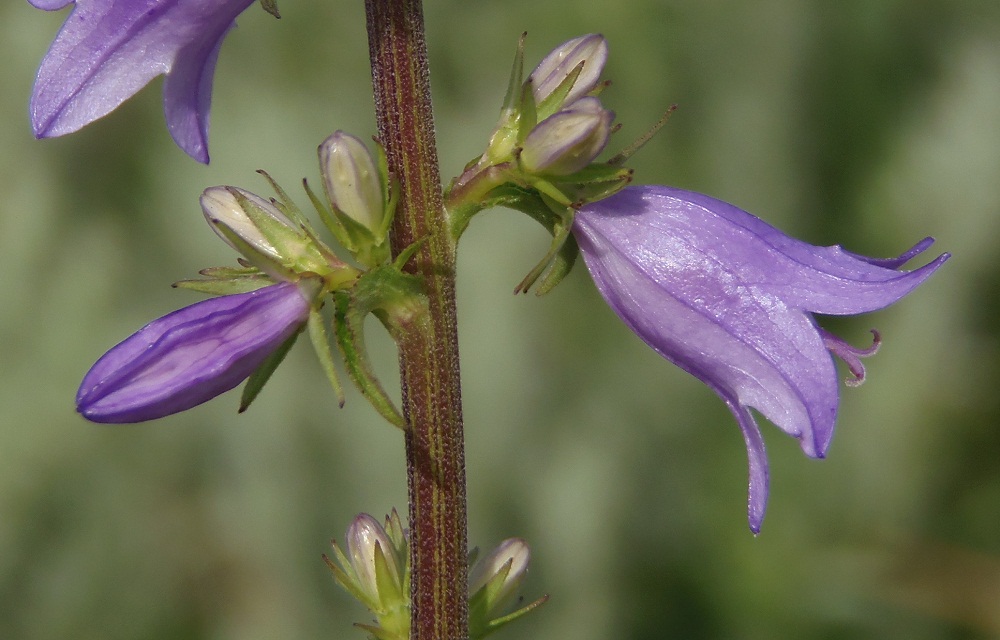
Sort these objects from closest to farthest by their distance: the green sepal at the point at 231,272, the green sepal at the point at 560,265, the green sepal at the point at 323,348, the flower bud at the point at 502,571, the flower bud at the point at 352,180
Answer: the green sepal at the point at 323,348 → the flower bud at the point at 352,180 → the green sepal at the point at 560,265 → the green sepal at the point at 231,272 → the flower bud at the point at 502,571

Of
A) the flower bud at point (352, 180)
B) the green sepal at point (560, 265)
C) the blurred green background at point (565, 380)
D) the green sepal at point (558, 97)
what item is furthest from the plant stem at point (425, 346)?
the blurred green background at point (565, 380)

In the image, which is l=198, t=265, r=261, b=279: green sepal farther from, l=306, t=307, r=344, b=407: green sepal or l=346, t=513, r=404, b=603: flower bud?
l=346, t=513, r=404, b=603: flower bud

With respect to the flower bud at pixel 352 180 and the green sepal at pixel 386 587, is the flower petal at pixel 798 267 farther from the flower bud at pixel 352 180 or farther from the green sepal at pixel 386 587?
the green sepal at pixel 386 587

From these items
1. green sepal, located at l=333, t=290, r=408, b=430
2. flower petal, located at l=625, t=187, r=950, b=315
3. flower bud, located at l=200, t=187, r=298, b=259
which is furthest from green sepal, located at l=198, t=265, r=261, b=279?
flower petal, located at l=625, t=187, r=950, b=315

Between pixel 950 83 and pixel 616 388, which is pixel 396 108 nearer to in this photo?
pixel 616 388

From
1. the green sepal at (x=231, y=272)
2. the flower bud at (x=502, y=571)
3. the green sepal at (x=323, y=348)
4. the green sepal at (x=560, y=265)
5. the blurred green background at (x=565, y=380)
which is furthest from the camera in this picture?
the blurred green background at (x=565, y=380)

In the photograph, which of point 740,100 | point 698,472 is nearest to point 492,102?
point 740,100

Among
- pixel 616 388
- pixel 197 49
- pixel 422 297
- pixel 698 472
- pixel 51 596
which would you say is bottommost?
pixel 698 472
